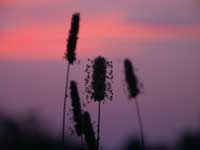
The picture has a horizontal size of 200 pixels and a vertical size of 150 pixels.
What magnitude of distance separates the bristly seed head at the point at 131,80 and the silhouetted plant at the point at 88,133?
181 centimetres

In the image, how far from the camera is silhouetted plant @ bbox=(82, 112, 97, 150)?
76.0ft

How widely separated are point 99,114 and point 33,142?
54838 millimetres

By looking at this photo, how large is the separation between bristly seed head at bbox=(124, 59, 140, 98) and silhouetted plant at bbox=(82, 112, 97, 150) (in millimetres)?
1811

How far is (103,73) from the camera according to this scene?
2516cm

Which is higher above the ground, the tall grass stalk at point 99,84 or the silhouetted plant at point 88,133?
the tall grass stalk at point 99,84

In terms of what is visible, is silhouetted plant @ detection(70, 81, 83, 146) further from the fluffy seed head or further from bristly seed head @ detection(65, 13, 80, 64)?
bristly seed head @ detection(65, 13, 80, 64)

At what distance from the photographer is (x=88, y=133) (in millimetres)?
23609

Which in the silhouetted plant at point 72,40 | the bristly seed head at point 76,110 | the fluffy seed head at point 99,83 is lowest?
the bristly seed head at point 76,110

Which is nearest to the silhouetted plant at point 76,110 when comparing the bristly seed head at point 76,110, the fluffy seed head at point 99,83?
the bristly seed head at point 76,110

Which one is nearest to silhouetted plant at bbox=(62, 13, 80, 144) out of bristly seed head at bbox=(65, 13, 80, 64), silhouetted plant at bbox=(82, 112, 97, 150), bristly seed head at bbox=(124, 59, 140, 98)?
bristly seed head at bbox=(65, 13, 80, 64)

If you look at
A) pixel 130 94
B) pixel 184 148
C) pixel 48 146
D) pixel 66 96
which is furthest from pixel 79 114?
pixel 48 146

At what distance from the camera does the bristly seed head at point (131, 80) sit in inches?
880

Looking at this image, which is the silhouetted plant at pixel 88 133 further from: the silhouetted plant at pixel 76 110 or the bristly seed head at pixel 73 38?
the bristly seed head at pixel 73 38

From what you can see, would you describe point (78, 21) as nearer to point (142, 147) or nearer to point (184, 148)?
point (142, 147)
